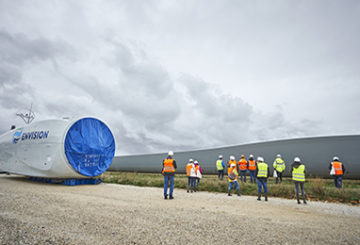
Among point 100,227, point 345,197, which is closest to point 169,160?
point 100,227

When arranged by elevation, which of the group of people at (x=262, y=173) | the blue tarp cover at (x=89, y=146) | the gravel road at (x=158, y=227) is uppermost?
the blue tarp cover at (x=89, y=146)

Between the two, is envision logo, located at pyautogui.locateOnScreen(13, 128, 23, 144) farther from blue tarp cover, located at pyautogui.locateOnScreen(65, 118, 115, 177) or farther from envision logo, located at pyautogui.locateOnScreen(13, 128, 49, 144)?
blue tarp cover, located at pyautogui.locateOnScreen(65, 118, 115, 177)

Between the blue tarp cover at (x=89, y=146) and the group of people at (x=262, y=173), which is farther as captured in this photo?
the blue tarp cover at (x=89, y=146)

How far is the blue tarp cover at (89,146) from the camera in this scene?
10.4 metres

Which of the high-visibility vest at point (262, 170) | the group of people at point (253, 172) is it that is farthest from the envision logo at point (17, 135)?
the high-visibility vest at point (262, 170)

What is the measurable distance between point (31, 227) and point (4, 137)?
44.0 feet

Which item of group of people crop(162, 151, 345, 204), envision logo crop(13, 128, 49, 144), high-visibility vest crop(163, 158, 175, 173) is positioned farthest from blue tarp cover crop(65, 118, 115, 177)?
high-visibility vest crop(163, 158, 175, 173)

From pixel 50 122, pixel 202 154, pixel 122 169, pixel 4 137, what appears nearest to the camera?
pixel 50 122

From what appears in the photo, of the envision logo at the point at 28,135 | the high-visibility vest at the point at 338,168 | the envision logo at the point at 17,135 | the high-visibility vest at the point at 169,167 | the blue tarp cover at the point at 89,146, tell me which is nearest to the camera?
the high-visibility vest at the point at 169,167

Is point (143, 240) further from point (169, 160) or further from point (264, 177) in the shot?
point (264, 177)

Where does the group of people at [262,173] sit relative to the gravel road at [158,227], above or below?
above

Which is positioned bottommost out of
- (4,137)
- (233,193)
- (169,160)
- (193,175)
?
(233,193)

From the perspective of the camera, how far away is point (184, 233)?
351 cm

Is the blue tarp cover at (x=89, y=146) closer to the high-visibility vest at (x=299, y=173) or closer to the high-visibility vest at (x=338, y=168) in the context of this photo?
the high-visibility vest at (x=299, y=173)
